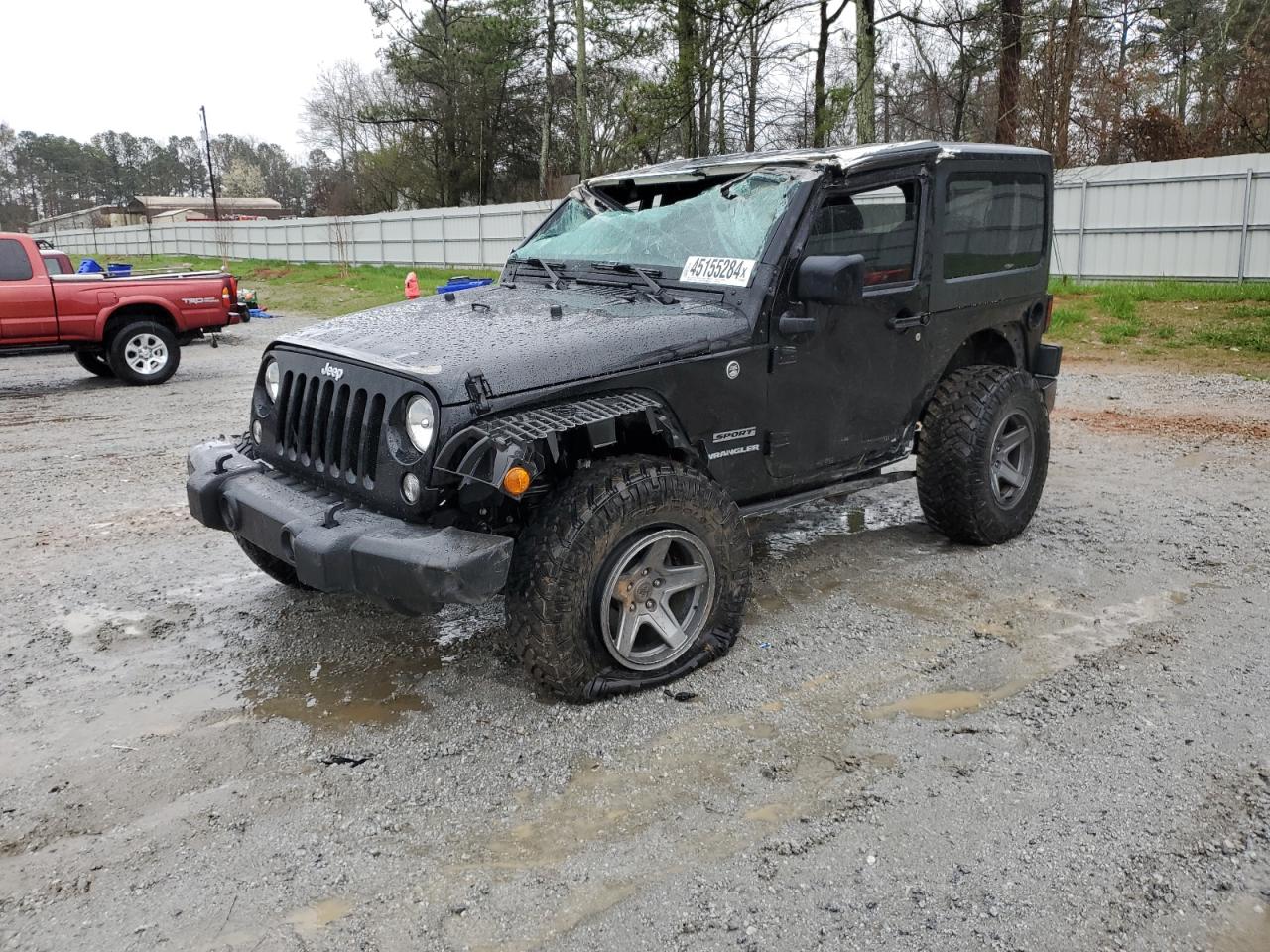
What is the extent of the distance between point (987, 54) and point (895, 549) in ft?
54.3

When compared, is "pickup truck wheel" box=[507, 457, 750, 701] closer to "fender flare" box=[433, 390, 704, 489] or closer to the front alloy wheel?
the front alloy wheel

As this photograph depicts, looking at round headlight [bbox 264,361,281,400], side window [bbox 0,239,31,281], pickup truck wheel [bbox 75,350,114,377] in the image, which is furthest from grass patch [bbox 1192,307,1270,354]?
side window [bbox 0,239,31,281]

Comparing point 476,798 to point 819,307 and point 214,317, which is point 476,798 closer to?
point 819,307

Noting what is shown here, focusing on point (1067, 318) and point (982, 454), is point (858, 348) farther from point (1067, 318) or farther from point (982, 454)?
point (1067, 318)

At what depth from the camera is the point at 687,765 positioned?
3.26m

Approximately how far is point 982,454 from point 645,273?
1.96 m

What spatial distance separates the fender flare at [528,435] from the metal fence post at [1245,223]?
16185 mm

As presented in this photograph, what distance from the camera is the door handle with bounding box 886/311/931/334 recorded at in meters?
4.64

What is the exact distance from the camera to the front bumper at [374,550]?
125 inches

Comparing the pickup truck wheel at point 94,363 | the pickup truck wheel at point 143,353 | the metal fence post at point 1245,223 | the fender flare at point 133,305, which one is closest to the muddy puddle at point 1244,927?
the pickup truck wheel at point 143,353

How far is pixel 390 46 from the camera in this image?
127 feet

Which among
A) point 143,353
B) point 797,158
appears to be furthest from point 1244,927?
point 143,353

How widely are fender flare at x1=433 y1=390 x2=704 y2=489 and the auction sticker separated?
2.52 ft

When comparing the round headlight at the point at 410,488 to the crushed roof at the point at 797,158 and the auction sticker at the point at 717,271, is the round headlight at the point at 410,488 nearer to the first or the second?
the auction sticker at the point at 717,271
